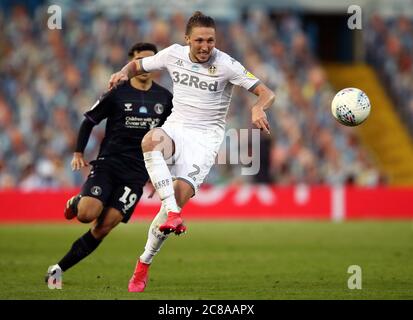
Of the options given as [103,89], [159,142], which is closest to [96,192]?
[159,142]

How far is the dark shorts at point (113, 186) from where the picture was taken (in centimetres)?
1138

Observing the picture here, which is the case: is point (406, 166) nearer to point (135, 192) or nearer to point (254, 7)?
point (254, 7)

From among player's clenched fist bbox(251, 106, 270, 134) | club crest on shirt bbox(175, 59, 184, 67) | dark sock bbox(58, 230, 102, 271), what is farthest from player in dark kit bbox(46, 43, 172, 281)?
player's clenched fist bbox(251, 106, 270, 134)

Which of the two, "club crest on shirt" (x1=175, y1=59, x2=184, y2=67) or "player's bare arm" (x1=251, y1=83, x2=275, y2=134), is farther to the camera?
"club crest on shirt" (x1=175, y1=59, x2=184, y2=67)

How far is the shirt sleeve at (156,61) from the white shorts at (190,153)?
0.66 metres

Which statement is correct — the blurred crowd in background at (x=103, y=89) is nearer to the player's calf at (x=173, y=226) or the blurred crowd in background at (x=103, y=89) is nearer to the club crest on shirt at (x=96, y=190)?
the club crest on shirt at (x=96, y=190)

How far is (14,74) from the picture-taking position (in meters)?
24.4

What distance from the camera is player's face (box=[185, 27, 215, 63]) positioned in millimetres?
10406

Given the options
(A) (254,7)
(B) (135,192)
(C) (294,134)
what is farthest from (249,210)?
(B) (135,192)

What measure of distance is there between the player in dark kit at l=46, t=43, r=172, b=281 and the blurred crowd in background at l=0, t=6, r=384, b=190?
38.2 ft

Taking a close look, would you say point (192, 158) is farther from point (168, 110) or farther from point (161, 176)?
point (168, 110)

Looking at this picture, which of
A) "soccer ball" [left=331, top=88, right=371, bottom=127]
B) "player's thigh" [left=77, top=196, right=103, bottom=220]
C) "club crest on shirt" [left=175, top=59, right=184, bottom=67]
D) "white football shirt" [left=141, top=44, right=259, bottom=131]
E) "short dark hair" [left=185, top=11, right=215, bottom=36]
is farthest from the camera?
"player's thigh" [left=77, top=196, right=103, bottom=220]

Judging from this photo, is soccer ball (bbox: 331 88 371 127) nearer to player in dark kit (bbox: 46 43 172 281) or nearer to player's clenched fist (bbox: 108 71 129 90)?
player in dark kit (bbox: 46 43 172 281)
